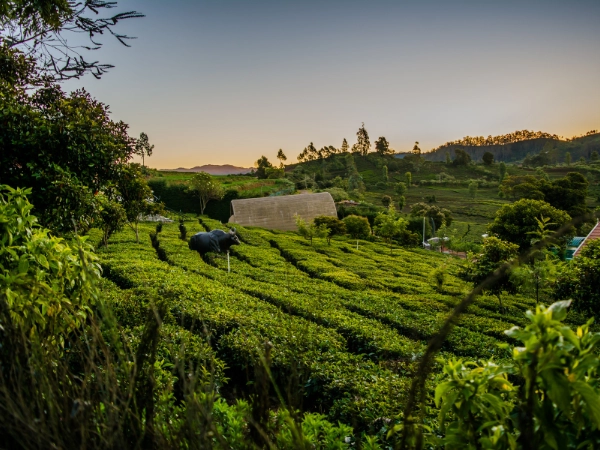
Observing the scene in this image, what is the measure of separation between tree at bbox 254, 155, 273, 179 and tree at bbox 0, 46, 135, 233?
6347 cm

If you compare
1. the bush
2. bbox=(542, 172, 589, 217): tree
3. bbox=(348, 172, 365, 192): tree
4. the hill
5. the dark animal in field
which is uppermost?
the hill

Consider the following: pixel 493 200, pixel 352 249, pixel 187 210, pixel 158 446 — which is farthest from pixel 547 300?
pixel 493 200

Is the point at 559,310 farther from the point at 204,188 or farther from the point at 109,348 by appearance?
the point at 204,188

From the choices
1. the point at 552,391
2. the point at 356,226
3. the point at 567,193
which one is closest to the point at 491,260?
the point at 552,391

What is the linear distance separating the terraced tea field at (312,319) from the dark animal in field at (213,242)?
2.60 feet

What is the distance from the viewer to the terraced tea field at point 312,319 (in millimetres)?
4188

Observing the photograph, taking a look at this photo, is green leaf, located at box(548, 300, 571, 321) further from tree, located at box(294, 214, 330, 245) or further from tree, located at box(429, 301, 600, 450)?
tree, located at box(294, 214, 330, 245)

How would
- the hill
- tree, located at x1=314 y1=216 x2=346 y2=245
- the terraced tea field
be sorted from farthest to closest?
1. the hill
2. tree, located at x1=314 y1=216 x2=346 y2=245
3. the terraced tea field

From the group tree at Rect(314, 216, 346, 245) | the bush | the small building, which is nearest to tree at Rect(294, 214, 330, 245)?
tree at Rect(314, 216, 346, 245)

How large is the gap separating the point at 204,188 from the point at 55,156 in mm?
38959

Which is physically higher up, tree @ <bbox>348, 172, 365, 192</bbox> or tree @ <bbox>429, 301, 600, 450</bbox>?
tree @ <bbox>348, 172, 365, 192</bbox>

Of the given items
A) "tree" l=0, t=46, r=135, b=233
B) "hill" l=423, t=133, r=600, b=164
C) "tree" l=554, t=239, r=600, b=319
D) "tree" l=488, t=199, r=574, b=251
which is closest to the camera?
"tree" l=0, t=46, r=135, b=233

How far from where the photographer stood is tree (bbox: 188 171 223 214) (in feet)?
149

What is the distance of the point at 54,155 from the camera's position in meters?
7.24
